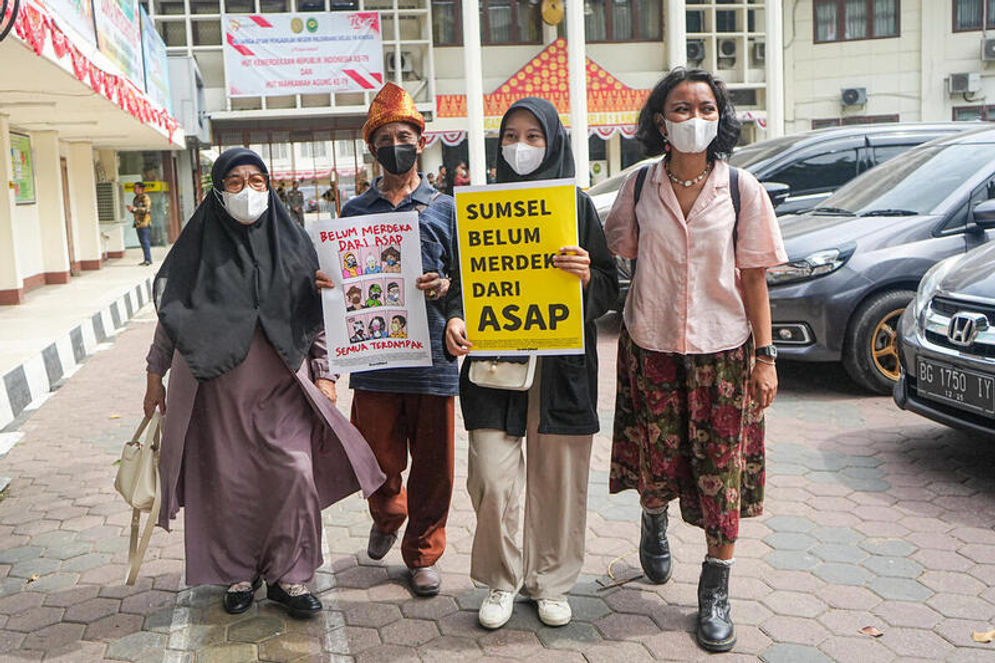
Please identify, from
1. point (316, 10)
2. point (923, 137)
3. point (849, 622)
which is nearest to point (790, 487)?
point (849, 622)

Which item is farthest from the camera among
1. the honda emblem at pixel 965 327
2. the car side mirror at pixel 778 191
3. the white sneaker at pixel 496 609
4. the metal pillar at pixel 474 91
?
the metal pillar at pixel 474 91

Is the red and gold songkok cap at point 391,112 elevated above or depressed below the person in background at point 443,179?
below

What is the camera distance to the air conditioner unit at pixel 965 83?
88.4 feet

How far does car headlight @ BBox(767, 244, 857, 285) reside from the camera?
675 centimetres

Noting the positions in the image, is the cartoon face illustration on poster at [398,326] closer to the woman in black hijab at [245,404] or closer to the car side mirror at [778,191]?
the woman in black hijab at [245,404]

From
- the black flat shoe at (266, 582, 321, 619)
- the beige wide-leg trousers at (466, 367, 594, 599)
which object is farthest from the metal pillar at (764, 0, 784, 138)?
the black flat shoe at (266, 582, 321, 619)

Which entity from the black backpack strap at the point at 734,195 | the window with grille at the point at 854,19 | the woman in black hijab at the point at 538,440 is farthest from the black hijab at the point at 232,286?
the window with grille at the point at 854,19

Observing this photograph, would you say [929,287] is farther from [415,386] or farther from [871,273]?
[415,386]

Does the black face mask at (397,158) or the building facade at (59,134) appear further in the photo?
the building facade at (59,134)

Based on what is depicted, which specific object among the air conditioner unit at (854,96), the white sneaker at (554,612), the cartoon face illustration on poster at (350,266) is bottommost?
the white sneaker at (554,612)

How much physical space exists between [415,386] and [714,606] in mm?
1354

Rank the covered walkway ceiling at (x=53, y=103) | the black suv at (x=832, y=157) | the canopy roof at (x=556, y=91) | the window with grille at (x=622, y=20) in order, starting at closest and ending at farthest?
1. the covered walkway ceiling at (x=53, y=103)
2. the black suv at (x=832, y=157)
3. the canopy roof at (x=556, y=91)
4. the window with grille at (x=622, y=20)

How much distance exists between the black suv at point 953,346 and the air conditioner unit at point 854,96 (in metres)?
24.6

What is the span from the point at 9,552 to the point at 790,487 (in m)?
3.77
